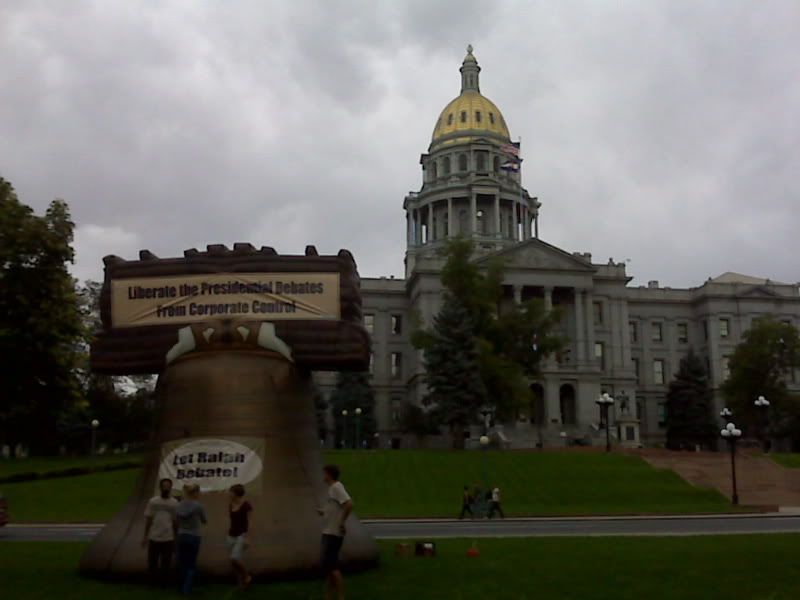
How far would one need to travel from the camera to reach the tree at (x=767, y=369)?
71.6m

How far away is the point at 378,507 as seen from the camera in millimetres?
33781

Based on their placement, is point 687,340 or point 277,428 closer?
point 277,428

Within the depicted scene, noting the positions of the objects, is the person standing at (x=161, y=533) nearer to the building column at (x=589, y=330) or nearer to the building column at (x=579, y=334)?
the building column at (x=579, y=334)

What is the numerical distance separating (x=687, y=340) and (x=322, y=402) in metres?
40.2

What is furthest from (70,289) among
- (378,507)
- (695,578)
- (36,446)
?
(36,446)

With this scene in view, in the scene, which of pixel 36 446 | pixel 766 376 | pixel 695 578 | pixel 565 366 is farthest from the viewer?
pixel 565 366

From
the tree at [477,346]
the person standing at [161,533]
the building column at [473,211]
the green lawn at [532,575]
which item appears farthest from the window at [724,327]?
the person standing at [161,533]

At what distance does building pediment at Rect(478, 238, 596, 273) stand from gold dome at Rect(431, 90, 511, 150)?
22.7 metres

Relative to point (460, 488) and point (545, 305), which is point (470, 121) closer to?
point (545, 305)

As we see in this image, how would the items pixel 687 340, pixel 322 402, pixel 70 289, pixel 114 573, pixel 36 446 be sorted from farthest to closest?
1. pixel 687 340
2. pixel 322 402
3. pixel 36 446
4. pixel 70 289
5. pixel 114 573

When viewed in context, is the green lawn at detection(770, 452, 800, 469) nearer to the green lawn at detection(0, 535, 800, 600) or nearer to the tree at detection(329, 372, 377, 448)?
the green lawn at detection(0, 535, 800, 600)

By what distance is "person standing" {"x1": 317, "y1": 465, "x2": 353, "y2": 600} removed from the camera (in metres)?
10.3

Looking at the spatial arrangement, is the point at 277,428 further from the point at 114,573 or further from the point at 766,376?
the point at 766,376

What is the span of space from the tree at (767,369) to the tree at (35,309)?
58408 millimetres
